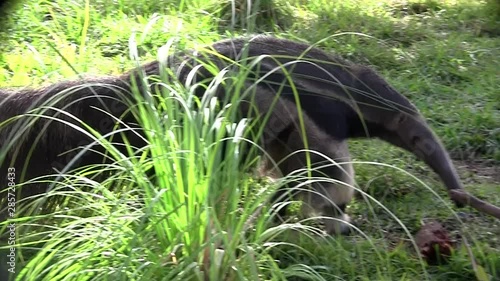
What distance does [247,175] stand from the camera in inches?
140

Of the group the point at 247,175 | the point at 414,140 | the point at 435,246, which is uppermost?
the point at 247,175

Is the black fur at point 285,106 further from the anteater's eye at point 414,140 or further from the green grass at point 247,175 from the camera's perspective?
the green grass at point 247,175

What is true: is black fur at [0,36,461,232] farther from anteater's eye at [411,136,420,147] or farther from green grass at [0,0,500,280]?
green grass at [0,0,500,280]

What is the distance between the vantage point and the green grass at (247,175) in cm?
297

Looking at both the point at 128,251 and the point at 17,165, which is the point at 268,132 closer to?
the point at 17,165

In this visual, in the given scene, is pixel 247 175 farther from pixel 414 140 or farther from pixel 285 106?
pixel 414 140

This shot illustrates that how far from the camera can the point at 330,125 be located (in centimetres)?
441

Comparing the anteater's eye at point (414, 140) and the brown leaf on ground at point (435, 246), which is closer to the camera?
the brown leaf on ground at point (435, 246)

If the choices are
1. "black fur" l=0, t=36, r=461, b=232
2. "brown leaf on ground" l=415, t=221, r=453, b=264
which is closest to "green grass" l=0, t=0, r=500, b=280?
"brown leaf on ground" l=415, t=221, r=453, b=264

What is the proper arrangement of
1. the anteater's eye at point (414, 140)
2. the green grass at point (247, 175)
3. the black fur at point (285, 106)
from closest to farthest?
the green grass at point (247, 175), the black fur at point (285, 106), the anteater's eye at point (414, 140)

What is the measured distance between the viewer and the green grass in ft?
9.74

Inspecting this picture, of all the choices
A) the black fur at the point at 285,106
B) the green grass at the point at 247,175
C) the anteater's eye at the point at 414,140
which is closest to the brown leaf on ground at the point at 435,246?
the green grass at the point at 247,175

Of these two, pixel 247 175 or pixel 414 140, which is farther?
pixel 414 140

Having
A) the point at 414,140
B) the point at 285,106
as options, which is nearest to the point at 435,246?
the point at 414,140
